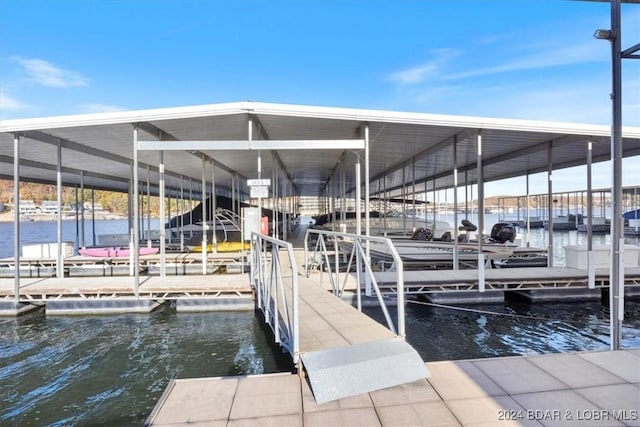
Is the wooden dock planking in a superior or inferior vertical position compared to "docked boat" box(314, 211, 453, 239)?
inferior

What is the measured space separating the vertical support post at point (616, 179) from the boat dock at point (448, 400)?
1.84 ft

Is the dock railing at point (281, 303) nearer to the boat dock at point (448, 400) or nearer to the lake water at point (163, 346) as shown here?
the boat dock at point (448, 400)

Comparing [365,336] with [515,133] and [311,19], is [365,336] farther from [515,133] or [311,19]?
[311,19]

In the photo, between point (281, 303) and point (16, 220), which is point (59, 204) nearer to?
point (16, 220)

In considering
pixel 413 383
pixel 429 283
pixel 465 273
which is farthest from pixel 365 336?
pixel 465 273

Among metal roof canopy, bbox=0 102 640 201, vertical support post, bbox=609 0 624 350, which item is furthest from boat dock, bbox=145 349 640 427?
metal roof canopy, bbox=0 102 640 201

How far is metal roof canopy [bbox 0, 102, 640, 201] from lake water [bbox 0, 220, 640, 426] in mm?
2906

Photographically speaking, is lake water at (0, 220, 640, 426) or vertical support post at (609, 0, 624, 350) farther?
lake water at (0, 220, 640, 426)

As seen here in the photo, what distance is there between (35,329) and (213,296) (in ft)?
9.03


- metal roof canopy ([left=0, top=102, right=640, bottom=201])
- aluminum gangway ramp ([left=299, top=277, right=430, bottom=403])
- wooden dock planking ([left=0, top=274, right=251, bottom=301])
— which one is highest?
metal roof canopy ([left=0, top=102, right=640, bottom=201])

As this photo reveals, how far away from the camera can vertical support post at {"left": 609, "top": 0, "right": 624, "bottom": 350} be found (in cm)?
333

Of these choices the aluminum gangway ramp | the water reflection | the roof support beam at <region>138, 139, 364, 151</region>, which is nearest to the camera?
the aluminum gangway ramp

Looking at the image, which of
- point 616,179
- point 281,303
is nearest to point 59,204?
point 281,303

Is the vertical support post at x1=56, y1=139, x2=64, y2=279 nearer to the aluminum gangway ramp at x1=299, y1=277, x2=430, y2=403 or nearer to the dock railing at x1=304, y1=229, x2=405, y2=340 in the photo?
the dock railing at x1=304, y1=229, x2=405, y2=340
